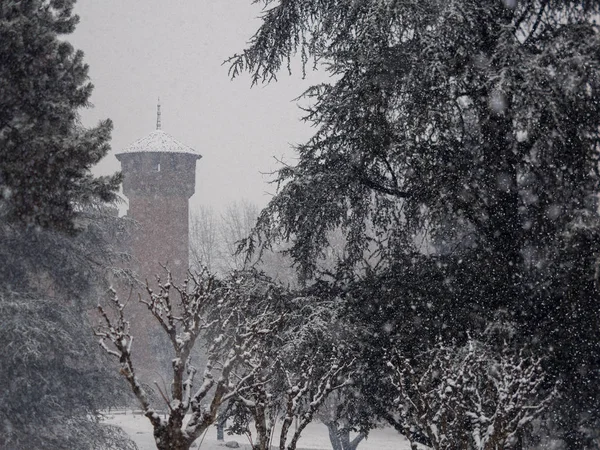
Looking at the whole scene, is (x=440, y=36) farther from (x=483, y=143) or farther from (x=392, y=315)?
(x=392, y=315)

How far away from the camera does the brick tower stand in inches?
1540

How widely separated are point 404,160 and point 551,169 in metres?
1.42

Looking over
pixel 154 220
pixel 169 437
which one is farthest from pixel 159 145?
pixel 169 437


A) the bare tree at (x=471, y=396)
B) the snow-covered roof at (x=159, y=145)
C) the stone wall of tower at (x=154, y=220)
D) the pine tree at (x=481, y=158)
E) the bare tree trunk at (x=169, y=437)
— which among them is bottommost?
the bare tree trunk at (x=169, y=437)

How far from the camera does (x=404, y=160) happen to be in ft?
27.1

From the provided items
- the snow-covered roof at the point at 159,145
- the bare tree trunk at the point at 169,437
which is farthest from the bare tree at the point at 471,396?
the snow-covered roof at the point at 159,145

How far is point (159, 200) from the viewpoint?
39.6m

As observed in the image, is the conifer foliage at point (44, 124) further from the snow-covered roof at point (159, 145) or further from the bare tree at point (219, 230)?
the bare tree at point (219, 230)

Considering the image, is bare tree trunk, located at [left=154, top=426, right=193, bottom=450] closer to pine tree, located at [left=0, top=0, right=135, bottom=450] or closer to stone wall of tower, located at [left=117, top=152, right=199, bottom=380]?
pine tree, located at [left=0, top=0, right=135, bottom=450]

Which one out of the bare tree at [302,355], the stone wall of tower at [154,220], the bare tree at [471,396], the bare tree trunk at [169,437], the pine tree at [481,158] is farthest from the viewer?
the stone wall of tower at [154,220]

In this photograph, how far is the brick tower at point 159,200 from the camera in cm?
3912

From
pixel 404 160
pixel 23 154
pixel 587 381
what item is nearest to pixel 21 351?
pixel 23 154

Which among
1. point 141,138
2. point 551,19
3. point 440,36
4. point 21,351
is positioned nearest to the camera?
point 440,36

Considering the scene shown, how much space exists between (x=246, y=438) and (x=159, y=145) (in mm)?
17486
